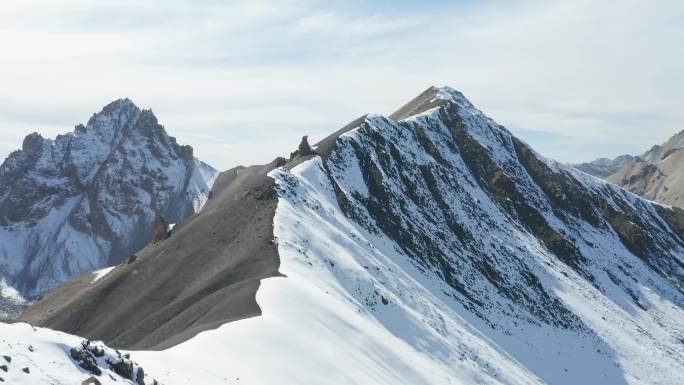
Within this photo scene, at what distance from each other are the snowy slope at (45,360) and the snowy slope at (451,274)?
3.15 meters

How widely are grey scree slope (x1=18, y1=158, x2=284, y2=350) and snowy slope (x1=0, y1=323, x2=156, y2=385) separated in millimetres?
15349

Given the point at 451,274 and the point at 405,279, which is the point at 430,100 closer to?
the point at 451,274

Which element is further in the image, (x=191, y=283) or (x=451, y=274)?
(x=451, y=274)

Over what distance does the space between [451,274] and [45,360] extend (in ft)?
184

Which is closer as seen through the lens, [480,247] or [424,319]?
[424,319]

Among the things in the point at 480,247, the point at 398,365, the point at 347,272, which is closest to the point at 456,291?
the point at 480,247

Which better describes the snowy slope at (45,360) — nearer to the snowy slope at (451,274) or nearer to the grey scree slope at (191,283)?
the snowy slope at (451,274)

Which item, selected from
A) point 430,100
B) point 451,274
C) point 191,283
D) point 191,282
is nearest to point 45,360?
point 191,283

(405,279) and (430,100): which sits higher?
(430,100)

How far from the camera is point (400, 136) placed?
303ft

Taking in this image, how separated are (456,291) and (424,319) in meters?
16.4

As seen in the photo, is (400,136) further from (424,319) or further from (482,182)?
(424,319)

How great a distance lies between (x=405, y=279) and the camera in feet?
192

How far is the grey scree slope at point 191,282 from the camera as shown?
133 feet
